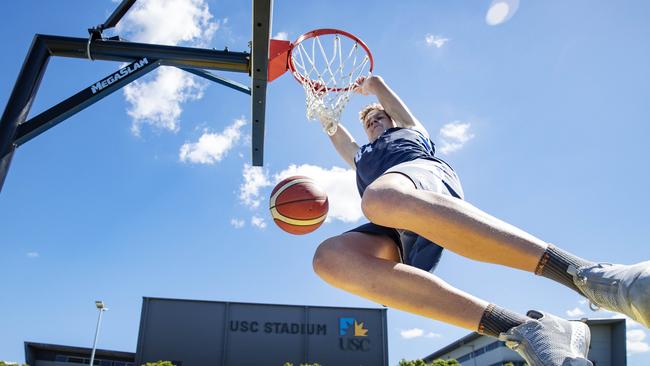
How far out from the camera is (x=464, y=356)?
163 ft

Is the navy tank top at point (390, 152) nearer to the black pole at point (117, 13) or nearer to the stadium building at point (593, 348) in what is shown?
the black pole at point (117, 13)

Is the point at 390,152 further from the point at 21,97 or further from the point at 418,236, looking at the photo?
the point at 21,97

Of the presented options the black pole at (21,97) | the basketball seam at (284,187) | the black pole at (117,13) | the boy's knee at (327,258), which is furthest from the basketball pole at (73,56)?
the boy's knee at (327,258)

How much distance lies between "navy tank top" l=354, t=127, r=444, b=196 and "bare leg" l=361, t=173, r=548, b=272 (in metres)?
0.77

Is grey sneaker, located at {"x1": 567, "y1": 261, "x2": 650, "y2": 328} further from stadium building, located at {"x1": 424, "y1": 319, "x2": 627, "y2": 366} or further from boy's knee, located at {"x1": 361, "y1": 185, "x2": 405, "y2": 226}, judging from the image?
stadium building, located at {"x1": 424, "y1": 319, "x2": 627, "y2": 366}

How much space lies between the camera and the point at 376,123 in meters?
3.93

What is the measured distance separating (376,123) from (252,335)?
24.2 metres

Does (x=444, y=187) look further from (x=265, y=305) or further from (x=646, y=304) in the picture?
(x=265, y=305)

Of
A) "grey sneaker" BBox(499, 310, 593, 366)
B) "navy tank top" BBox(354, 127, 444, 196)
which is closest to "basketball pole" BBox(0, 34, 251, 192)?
"navy tank top" BBox(354, 127, 444, 196)

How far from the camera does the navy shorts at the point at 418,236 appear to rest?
104 inches

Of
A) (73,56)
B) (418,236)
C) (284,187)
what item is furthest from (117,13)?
(418,236)

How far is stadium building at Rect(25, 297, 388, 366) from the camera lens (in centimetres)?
2566

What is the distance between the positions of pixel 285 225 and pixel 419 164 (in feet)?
7.04

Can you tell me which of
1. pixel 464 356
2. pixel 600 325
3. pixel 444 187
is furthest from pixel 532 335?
pixel 464 356
